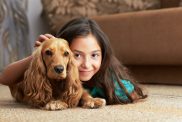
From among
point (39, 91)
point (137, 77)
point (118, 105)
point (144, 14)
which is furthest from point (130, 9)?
point (39, 91)

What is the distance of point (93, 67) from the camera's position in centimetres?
119

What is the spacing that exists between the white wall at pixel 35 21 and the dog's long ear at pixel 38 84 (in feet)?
5.31

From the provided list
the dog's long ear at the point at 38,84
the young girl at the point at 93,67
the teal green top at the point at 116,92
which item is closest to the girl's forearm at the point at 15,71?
the young girl at the point at 93,67

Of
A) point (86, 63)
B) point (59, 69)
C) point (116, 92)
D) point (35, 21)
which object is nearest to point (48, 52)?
point (59, 69)

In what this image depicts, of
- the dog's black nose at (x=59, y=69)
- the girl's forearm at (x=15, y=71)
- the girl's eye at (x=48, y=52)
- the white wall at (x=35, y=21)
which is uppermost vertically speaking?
the girl's eye at (x=48, y=52)

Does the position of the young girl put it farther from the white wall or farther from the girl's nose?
the white wall

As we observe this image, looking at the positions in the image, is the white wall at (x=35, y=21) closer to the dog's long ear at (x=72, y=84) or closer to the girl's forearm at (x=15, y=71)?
the girl's forearm at (x=15, y=71)

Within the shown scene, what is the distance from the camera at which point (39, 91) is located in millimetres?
1040

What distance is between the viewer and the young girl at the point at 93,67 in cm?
117

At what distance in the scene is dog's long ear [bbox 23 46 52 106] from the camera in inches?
40.9

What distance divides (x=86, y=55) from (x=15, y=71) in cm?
23

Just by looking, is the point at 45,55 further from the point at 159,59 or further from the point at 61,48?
the point at 159,59

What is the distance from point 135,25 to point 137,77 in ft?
1.00

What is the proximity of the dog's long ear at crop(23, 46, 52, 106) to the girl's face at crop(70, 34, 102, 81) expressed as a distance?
0.14 meters
